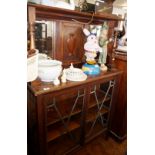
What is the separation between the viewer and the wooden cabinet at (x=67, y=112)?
3.80 ft

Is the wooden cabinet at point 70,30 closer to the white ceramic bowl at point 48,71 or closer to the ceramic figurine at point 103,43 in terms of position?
the ceramic figurine at point 103,43

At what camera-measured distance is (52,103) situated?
1.26m

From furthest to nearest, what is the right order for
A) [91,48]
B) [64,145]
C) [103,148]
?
[103,148]
[64,145]
[91,48]

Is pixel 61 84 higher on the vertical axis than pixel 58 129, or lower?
higher

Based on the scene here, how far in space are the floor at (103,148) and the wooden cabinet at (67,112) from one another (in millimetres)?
181

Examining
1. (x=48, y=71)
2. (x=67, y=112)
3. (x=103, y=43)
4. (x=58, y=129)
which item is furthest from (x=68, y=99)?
(x=103, y=43)

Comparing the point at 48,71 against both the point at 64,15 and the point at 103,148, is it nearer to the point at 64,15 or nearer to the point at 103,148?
the point at 64,15

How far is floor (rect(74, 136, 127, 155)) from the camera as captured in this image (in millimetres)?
1739

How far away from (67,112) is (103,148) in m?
0.76

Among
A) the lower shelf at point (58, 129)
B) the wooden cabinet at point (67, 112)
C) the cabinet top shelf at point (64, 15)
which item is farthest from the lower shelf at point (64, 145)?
the cabinet top shelf at point (64, 15)

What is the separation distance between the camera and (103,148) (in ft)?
5.95
